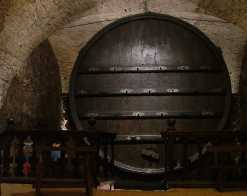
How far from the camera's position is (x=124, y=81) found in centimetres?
279

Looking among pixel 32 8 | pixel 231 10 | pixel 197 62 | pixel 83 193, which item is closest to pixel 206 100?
pixel 197 62

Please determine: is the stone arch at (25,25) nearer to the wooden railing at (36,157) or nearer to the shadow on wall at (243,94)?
the wooden railing at (36,157)

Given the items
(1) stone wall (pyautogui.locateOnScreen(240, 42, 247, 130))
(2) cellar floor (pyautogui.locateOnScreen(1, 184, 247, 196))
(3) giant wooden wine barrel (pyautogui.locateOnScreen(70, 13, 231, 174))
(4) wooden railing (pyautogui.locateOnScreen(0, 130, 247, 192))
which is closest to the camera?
(2) cellar floor (pyautogui.locateOnScreen(1, 184, 247, 196))

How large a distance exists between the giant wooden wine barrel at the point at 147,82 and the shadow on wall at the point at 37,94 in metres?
0.37

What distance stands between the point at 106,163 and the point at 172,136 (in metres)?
0.48

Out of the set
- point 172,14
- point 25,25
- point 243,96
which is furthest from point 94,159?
point 172,14

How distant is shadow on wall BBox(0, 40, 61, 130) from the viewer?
272 cm

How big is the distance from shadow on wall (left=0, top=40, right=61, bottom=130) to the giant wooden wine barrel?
0.37 metres

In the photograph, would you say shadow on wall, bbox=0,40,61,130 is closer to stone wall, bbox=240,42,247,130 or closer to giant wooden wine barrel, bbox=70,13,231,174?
giant wooden wine barrel, bbox=70,13,231,174

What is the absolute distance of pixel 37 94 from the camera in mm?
3027

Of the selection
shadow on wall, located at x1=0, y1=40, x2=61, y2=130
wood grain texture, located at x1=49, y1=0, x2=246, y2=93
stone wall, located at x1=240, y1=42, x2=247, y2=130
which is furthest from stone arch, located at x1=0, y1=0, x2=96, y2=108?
stone wall, located at x1=240, y1=42, x2=247, y2=130

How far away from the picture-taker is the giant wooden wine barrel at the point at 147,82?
2.70m

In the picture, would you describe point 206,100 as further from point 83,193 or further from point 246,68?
point 83,193

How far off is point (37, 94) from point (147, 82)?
87 centimetres
